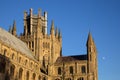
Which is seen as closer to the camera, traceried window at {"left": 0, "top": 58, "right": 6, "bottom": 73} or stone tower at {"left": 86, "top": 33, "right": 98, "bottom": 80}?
traceried window at {"left": 0, "top": 58, "right": 6, "bottom": 73}

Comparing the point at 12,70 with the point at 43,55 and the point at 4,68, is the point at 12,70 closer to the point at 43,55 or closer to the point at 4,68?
the point at 4,68

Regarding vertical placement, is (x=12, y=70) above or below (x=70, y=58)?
below

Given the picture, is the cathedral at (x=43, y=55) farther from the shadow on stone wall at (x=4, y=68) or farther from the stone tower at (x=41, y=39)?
the shadow on stone wall at (x=4, y=68)

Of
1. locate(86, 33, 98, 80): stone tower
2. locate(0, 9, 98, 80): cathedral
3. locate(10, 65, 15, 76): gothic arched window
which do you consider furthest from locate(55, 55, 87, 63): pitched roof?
locate(10, 65, 15, 76): gothic arched window

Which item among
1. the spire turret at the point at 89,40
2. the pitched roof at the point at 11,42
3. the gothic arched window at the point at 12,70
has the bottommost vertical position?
the gothic arched window at the point at 12,70

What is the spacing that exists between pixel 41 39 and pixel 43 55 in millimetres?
5942

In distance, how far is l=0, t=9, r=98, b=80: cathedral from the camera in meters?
95.5

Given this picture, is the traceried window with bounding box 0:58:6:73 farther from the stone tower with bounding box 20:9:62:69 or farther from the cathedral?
the stone tower with bounding box 20:9:62:69

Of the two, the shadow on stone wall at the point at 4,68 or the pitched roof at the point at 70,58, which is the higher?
the pitched roof at the point at 70,58

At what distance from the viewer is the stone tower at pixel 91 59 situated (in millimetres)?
106000

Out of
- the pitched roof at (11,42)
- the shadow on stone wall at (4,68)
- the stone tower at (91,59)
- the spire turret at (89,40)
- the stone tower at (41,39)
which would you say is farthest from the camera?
the stone tower at (41,39)

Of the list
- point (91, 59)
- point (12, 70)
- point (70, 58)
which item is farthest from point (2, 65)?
point (70, 58)

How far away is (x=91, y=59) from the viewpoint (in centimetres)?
10775

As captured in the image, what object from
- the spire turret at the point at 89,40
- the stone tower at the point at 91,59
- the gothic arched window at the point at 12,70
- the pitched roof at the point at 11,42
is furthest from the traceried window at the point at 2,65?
the spire turret at the point at 89,40
